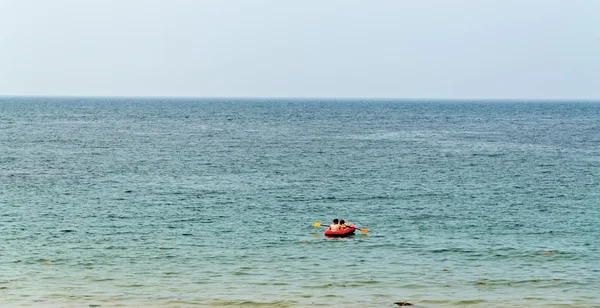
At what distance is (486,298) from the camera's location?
35.1 metres

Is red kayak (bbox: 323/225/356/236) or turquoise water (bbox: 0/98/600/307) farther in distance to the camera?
red kayak (bbox: 323/225/356/236)

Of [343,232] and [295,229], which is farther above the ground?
[343,232]

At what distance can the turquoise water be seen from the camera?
120 ft

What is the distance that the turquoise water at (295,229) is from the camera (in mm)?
36531

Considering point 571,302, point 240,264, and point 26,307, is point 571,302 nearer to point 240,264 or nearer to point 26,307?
point 240,264

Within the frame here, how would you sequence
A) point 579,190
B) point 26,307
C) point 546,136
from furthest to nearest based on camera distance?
point 546,136
point 579,190
point 26,307

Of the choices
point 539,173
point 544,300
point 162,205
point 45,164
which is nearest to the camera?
point 544,300

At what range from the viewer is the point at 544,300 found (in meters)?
34.8

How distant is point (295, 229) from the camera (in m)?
51.3

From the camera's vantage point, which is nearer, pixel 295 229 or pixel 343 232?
pixel 343 232

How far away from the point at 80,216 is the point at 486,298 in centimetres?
3192

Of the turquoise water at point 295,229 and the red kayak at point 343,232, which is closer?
the turquoise water at point 295,229

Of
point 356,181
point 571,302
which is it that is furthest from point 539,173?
point 571,302

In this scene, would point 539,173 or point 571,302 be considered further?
point 539,173
